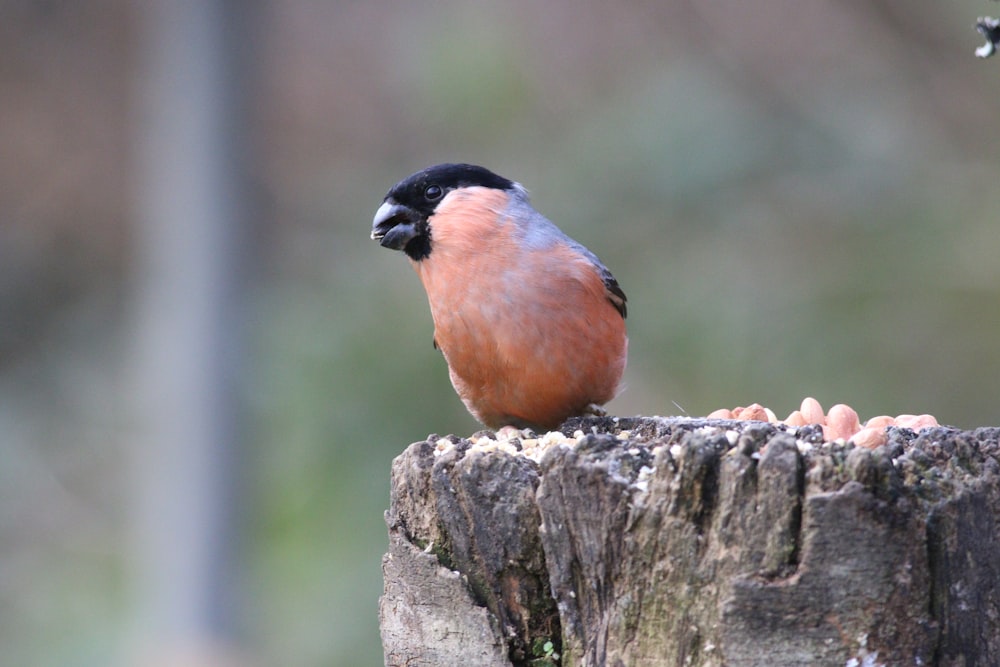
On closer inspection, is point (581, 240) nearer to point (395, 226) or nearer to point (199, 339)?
point (199, 339)

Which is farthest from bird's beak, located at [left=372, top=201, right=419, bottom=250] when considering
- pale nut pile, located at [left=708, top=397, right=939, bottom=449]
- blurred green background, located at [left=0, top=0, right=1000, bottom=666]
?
blurred green background, located at [left=0, top=0, right=1000, bottom=666]

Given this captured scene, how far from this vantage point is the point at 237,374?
25.8 ft

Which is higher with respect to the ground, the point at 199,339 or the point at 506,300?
the point at 199,339

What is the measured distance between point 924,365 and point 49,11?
833cm

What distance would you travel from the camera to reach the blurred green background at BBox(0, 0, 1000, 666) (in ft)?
26.1

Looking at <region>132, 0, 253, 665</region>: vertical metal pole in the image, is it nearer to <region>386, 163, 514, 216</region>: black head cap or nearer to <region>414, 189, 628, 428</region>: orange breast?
<region>386, 163, 514, 216</region>: black head cap

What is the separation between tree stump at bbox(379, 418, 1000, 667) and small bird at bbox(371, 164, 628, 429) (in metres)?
0.98

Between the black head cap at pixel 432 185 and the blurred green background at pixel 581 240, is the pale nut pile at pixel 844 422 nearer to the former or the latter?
the black head cap at pixel 432 185

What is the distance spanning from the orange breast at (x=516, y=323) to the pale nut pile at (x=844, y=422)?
1.69 ft

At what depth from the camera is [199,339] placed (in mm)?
7688

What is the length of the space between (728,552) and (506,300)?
4.92 feet

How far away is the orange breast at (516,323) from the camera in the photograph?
3.45 m

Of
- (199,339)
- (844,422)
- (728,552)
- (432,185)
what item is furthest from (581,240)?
(728,552)

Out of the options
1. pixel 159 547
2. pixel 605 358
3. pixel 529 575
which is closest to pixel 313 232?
pixel 159 547
